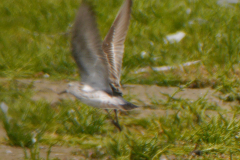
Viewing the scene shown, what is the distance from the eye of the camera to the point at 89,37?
315cm

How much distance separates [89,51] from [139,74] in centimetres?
197

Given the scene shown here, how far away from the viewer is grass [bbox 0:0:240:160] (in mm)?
3316

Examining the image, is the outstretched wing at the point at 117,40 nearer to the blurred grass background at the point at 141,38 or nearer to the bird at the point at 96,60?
the bird at the point at 96,60

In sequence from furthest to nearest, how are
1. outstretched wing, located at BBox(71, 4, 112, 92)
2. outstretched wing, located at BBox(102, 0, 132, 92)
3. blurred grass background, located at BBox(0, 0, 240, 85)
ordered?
blurred grass background, located at BBox(0, 0, 240, 85) < outstretched wing, located at BBox(102, 0, 132, 92) < outstretched wing, located at BBox(71, 4, 112, 92)

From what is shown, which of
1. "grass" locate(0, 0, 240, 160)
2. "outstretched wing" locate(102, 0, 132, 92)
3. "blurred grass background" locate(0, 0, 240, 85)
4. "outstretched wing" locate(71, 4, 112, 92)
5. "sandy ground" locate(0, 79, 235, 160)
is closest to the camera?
"outstretched wing" locate(71, 4, 112, 92)

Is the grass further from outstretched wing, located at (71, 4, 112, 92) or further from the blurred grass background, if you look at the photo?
outstretched wing, located at (71, 4, 112, 92)

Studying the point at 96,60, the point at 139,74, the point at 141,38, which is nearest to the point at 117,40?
the point at 96,60

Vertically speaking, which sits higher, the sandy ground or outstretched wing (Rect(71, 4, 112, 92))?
outstretched wing (Rect(71, 4, 112, 92))

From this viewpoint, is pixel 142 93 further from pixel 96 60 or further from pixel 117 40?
Answer: pixel 96 60

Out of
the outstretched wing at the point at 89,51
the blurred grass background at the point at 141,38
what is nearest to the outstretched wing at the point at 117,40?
the outstretched wing at the point at 89,51

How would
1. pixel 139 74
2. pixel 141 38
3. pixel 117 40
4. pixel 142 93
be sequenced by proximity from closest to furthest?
pixel 117 40 → pixel 142 93 → pixel 139 74 → pixel 141 38

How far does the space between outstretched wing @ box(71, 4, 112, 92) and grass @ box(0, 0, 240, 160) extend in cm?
20

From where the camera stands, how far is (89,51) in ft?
10.6

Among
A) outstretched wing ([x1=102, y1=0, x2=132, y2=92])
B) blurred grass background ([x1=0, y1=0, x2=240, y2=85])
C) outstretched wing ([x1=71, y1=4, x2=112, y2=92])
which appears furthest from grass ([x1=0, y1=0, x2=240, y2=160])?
outstretched wing ([x1=102, y1=0, x2=132, y2=92])
